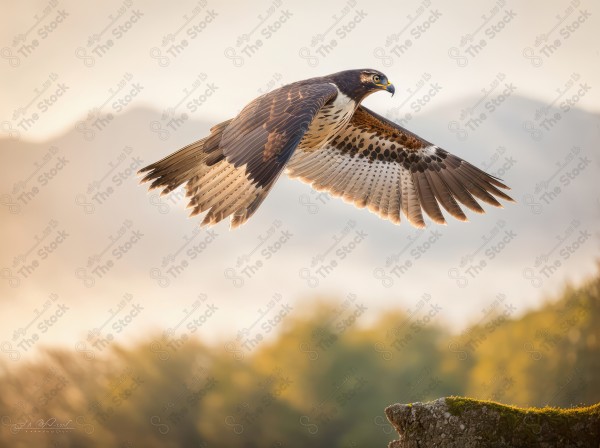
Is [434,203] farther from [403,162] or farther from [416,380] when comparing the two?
[416,380]

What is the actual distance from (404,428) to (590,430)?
158cm

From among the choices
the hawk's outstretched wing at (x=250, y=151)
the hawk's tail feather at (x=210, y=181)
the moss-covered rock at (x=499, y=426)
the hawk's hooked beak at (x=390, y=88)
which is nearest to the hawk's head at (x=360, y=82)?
the hawk's hooked beak at (x=390, y=88)

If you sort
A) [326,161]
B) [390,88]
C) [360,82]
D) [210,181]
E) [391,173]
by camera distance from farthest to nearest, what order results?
[326,161] < [391,173] < [390,88] < [360,82] < [210,181]

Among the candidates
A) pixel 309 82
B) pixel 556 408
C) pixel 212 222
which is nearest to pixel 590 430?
pixel 556 408

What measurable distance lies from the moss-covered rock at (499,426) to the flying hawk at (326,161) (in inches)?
97.7

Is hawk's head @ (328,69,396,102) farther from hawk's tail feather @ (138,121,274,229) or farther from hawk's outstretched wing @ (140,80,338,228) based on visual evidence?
hawk's tail feather @ (138,121,274,229)

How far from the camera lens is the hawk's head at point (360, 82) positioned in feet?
30.9

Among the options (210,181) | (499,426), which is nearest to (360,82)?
(210,181)

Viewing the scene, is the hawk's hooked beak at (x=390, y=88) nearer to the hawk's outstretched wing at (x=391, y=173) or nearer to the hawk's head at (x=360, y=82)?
the hawk's head at (x=360, y=82)

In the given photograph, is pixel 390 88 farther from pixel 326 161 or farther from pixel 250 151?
pixel 250 151

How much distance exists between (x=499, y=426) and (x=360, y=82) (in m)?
4.85

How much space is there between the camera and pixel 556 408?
6.67 metres

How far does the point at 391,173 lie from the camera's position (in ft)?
38.1

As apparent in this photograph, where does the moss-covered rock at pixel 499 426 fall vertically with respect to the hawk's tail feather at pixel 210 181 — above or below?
below
